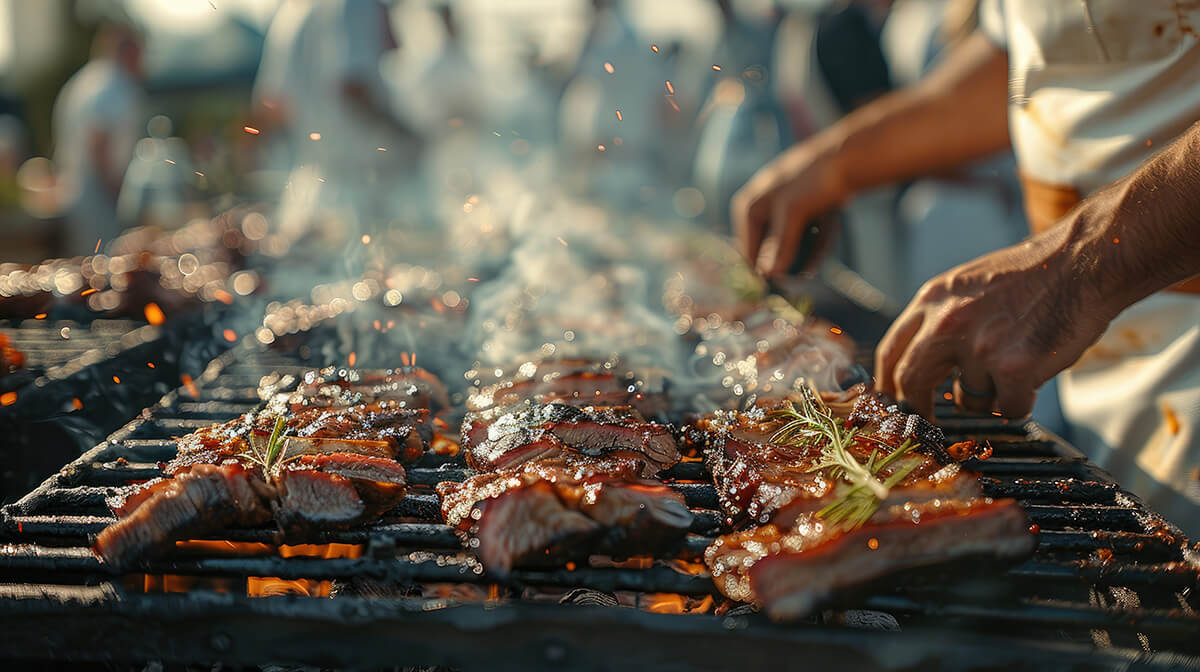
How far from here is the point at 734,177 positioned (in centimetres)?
861

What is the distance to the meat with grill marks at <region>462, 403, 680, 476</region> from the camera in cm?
197

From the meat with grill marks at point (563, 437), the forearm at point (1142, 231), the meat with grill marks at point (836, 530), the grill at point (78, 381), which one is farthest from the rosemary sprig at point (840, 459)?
the grill at point (78, 381)

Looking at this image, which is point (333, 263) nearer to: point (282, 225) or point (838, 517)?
point (282, 225)

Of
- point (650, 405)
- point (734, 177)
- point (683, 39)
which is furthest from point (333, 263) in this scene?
point (683, 39)

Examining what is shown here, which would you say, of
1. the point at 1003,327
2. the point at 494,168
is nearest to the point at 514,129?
the point at 494,168

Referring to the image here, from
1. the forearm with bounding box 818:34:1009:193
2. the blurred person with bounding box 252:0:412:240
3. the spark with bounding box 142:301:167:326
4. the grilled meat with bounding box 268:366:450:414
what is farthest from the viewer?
the blurred person with bounding box 252:0:412:240

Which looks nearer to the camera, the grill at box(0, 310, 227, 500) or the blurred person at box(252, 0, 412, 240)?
the grill at box(0, 310, 227, 500)

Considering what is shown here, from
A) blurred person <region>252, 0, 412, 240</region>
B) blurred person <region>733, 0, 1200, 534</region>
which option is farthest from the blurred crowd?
blurred person <region>733, 0, 1200, 534</region>

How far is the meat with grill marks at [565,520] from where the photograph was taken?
1545 millimetres

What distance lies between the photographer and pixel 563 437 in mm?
2041

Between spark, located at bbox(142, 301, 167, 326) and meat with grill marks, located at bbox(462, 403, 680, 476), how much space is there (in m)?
2.54

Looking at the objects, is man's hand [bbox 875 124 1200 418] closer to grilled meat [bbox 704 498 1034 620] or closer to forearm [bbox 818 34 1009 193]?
grilled meat [bbox 704 498 1034 620]

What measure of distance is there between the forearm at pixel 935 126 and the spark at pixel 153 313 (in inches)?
142

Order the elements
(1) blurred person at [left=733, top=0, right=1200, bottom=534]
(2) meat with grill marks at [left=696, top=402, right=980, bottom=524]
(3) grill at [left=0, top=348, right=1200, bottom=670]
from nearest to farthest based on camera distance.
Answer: (3) grill at [left=0, top=348, right=1200, bottom=670] < (2) meat with grill marks at [left=696, top=402, right=980, bottom=524] < (1) blurred person at [left=733, top=0, right=1200, bottom=534]
